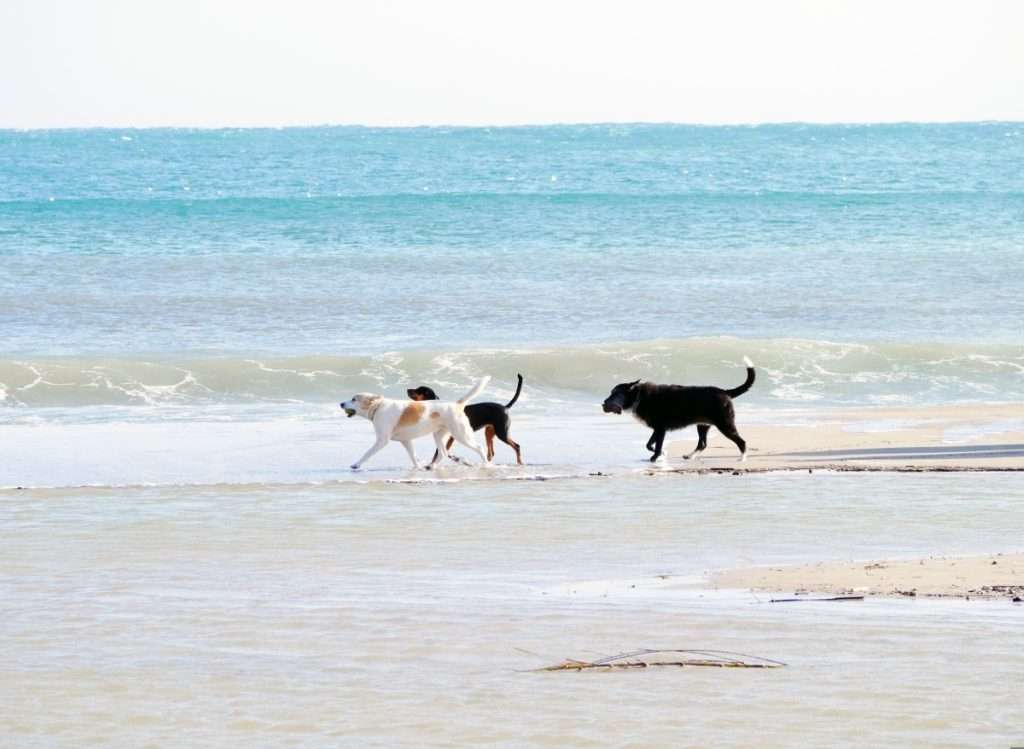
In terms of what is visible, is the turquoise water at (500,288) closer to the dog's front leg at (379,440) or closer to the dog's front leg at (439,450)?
the dog's front leg at (379,440)

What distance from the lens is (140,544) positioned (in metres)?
10.1

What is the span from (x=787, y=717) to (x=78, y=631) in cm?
333

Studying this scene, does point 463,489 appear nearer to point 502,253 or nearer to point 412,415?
point 412,415

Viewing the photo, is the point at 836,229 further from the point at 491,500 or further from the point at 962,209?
the point at 491,500

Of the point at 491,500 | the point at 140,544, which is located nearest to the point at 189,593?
the point at 140,544

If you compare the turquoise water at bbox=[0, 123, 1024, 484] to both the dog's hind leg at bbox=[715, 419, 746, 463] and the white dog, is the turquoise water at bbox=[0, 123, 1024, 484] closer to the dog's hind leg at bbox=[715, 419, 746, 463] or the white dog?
the white dog

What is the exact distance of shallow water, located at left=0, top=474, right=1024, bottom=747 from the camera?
6238 millimetres

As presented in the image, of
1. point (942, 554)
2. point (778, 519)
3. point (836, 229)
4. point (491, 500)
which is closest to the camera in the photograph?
→ point (942, 554)

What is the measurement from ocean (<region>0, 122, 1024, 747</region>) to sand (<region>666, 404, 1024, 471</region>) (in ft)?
2.00

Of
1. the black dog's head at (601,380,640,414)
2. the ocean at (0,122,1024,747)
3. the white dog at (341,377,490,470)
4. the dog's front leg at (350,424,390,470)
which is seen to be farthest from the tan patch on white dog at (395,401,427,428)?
the black dog's head at (601,380,640,414)

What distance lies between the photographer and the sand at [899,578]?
8312mm

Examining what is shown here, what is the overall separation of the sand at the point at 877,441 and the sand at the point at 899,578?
3.67m

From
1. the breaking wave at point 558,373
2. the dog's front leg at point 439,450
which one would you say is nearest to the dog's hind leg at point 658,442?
the dog's front leg at point 439,450

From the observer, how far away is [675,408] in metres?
13.6
